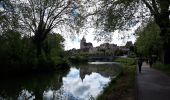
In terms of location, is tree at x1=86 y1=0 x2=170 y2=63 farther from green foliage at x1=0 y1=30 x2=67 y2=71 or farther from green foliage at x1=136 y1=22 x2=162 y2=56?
green foliage at x1=0 y1=30 x2=67 y2=71

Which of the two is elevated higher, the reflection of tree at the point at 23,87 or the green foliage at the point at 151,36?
the green foliage at the point at 151,36

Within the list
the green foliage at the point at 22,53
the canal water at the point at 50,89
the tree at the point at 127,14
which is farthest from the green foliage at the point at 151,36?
the green foliage at the point at 22,53

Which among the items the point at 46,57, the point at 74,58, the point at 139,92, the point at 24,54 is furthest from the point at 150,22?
the point at 74,58

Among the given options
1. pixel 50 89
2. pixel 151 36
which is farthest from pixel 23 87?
pixel 151 36

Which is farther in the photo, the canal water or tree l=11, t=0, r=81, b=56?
tree l=11, t=0, r=81, b=56

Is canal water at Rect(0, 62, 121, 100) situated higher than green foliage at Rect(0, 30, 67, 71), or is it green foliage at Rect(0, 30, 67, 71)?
green foliage at Rect(0, 30, 67, 71)

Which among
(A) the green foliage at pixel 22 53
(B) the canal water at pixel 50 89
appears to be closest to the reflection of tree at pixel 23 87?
(B) the canal water at pixel 50 89

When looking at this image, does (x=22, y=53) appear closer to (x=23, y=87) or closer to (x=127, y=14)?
(x=23, y=87)

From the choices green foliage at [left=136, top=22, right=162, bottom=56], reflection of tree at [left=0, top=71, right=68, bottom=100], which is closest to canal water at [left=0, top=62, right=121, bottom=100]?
reflection of tree at [left=0, top=71, right=68, bottom=100]

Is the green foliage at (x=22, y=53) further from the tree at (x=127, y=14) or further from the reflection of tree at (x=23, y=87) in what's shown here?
the tree at (x=127, y=14)

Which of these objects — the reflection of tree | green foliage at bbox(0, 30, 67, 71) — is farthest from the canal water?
green foliage at bbox(0, 30, 67, 71)

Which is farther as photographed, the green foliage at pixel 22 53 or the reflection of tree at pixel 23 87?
the green foliage at pixel 22 53

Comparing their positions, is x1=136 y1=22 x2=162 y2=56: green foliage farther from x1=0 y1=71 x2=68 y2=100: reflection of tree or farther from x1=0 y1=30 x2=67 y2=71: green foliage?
x1=0 y1=30 x2=67 y2=71: green foliage

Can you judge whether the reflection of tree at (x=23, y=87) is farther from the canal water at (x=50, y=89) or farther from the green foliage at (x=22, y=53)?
the green foliage at (x=22, y=53)
